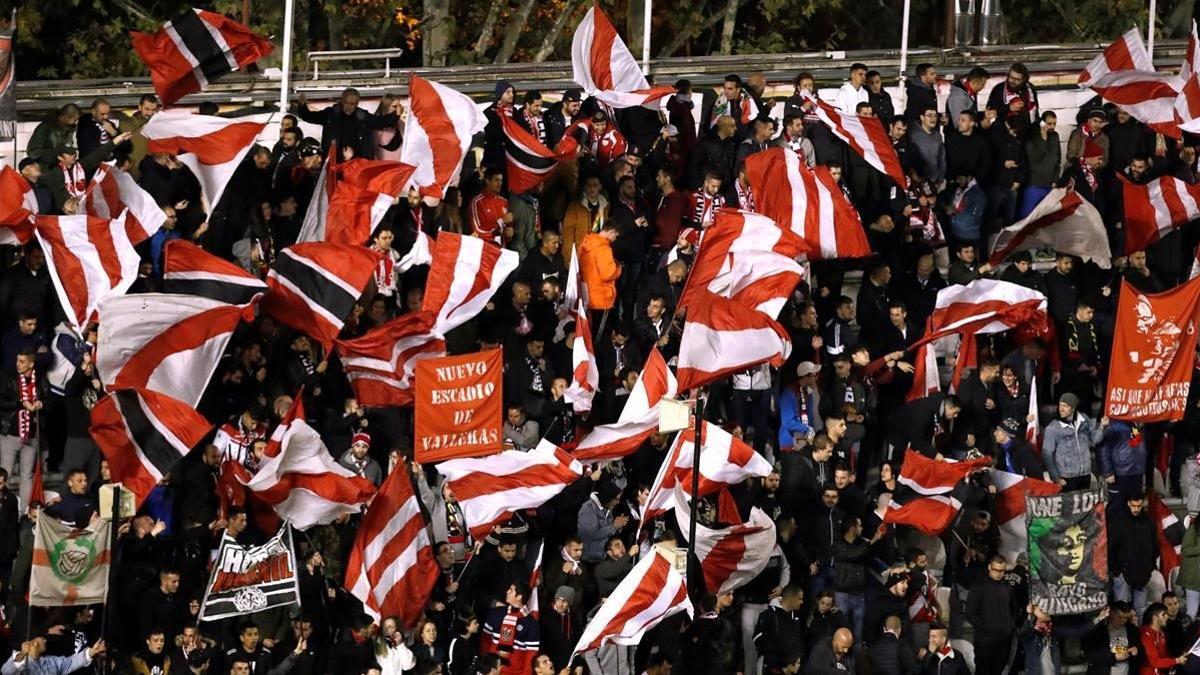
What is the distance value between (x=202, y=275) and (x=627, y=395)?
415 centimetres

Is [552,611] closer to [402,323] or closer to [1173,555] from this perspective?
[402,323]

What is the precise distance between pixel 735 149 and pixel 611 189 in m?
1.34

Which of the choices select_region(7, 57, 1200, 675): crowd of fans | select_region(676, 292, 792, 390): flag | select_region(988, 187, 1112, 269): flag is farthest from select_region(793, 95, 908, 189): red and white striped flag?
select_region(676, 292, 792, 390): flag

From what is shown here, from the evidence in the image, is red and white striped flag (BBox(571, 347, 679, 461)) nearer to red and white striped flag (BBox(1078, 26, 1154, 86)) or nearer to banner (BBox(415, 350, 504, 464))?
banner (BBox(415, 350, 504, 464))

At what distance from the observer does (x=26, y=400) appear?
33781mm

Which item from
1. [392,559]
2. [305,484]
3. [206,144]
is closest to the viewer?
[305,484]

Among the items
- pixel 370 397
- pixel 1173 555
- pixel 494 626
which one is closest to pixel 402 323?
pixel 370 397

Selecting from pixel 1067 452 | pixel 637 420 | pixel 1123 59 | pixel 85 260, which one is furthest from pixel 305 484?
pixel 1123 59

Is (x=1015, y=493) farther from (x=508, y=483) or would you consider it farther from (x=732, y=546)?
(x=508, y=483)

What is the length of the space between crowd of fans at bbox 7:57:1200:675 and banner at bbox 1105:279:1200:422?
351mm

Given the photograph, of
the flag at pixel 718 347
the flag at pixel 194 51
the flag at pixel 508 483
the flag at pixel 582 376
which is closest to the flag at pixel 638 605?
the flag at pixel 508 483

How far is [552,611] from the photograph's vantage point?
110ft

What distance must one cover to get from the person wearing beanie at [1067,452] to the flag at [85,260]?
8855 mm

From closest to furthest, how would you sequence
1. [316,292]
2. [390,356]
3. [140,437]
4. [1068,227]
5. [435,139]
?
[140,437], [316,292], [390,356], [435,139], [1068,227]
